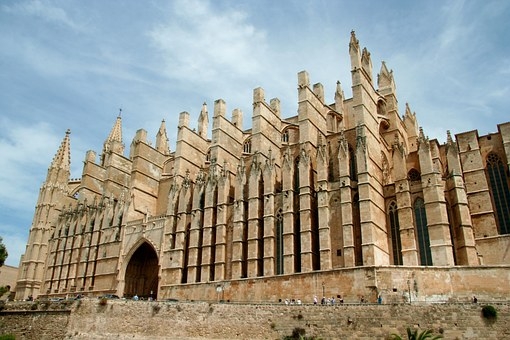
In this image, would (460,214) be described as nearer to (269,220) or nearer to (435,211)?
(435,211)

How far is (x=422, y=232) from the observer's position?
2348cm

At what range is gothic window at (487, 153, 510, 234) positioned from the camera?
952 inches

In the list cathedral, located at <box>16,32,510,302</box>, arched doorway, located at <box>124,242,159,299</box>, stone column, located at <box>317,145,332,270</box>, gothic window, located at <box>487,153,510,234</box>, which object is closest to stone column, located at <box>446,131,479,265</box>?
cathedral, located at <box>16,32,510,302</box>

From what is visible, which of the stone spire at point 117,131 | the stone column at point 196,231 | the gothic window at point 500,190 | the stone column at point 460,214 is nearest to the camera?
the stone column at point 460,214

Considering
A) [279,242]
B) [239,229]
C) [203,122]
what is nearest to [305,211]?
[279,242]

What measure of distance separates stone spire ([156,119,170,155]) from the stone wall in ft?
70.3

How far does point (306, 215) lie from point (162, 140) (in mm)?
22911

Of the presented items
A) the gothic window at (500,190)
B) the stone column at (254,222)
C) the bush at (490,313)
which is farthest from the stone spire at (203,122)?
the bush at (490,313)

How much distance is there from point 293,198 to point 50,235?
23.6m

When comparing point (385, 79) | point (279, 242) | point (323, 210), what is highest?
point (385, 79)

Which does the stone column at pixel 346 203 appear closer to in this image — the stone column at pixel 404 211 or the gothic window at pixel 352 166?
the gothic window at pixel 352 166

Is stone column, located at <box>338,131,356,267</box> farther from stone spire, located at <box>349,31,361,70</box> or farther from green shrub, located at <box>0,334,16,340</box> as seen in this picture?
green shrub, located at <box>0,334,16,340</box>

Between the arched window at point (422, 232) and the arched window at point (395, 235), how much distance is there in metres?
1.06

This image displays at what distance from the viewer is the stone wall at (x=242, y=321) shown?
16625mm
